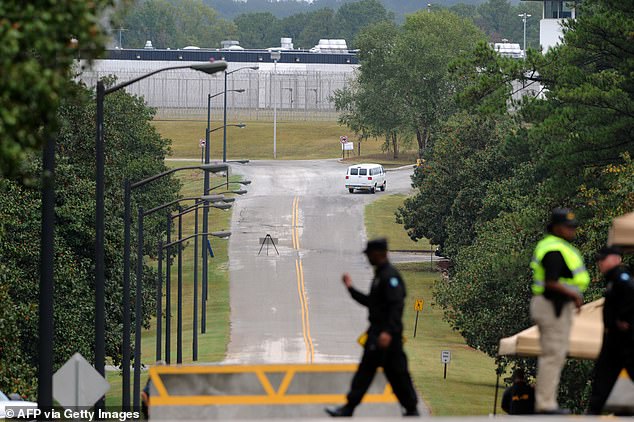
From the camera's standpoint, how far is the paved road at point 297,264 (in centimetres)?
6694

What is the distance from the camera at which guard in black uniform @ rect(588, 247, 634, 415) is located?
52.4ft

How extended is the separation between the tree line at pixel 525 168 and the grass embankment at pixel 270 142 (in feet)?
137

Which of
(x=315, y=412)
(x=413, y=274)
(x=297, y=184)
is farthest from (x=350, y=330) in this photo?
(x=315, y=412)

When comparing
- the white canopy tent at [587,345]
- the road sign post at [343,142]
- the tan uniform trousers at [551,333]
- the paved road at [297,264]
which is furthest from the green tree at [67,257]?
the road sign post at [343,142]

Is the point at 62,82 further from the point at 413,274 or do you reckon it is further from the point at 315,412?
the point at 413,274

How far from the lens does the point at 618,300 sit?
16.1 meters

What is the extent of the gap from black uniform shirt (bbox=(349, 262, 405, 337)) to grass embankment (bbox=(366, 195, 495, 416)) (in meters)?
33.1

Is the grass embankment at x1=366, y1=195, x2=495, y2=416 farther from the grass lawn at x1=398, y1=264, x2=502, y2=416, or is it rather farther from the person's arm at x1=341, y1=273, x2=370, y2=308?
the person's arm at x1=341, y1=273, x2=370, y2=308

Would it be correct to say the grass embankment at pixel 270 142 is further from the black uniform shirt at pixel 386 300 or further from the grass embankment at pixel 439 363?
the black uniform shirt at pixel 386 300

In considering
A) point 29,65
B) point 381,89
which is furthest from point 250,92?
point 29,65

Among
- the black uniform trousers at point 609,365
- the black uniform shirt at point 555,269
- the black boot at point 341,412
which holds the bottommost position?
the black boot at point 341,412

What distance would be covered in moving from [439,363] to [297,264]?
2731cm

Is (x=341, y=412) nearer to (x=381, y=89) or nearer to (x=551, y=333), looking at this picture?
(x=551, y=333)

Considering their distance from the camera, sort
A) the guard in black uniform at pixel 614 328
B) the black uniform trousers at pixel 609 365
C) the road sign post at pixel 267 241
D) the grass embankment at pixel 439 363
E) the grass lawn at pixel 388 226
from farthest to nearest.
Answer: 1. the grass lawn at pixel 388 226
2. the road sign post at pixel 267 241
3. the grass embankment at pixel 439 363
4. the black uniform trousers at pixel 609 365
5. the guard in black uniform at pixel 614 328
